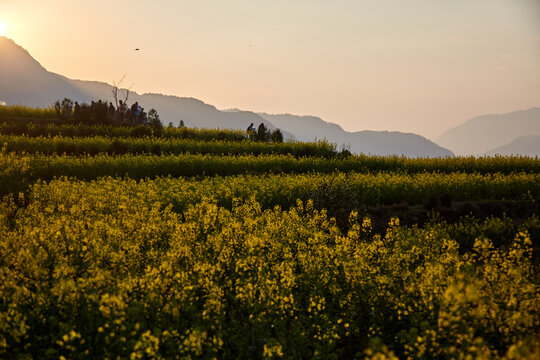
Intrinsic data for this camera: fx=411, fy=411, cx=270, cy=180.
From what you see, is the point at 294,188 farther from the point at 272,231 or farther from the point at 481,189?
the point at 481,189

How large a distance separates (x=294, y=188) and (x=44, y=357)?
1242 cm

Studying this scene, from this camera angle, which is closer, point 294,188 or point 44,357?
point 44,357

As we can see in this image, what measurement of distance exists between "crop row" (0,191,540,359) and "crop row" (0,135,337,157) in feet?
62.7

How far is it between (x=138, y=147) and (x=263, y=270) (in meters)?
24.5

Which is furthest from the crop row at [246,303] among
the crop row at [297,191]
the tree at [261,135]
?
the tree at [261,135]

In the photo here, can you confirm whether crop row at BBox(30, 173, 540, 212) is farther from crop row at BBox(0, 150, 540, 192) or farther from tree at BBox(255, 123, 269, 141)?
tree at BBox(255, 123, 269, 141)

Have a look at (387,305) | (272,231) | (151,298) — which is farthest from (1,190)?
(387,305)

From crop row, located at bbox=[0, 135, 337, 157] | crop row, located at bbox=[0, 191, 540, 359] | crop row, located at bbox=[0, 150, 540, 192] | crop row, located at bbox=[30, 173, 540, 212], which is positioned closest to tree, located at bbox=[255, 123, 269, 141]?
crop row, located at bbox=[0, 135, 337, 157]

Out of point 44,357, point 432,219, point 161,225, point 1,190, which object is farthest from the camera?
point 1,190

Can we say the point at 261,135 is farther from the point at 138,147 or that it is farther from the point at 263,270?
the point at 263,270

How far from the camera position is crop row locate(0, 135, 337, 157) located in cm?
2686

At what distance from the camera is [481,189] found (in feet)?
63.6

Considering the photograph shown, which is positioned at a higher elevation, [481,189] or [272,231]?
[481,189]

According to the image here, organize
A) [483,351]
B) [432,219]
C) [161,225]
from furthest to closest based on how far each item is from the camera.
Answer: [432,219], [161,225], [483,351]
